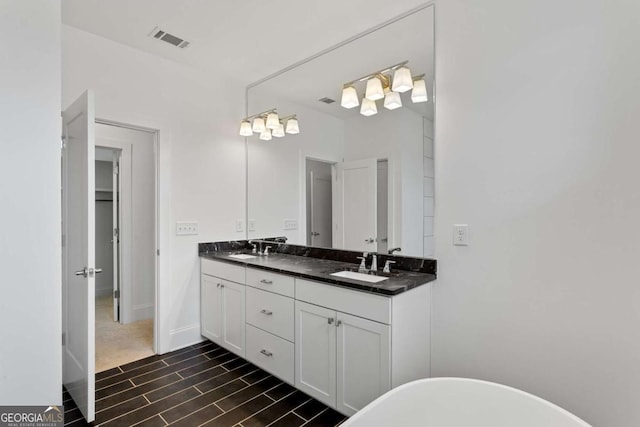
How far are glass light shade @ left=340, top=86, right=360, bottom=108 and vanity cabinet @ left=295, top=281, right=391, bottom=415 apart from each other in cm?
138

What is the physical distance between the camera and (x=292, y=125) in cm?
311

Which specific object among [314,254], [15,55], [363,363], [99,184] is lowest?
[363,363]

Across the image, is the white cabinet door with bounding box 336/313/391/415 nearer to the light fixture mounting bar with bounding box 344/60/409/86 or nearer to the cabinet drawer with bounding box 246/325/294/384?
the cabinet drawer with bounding box 246/325/294/384

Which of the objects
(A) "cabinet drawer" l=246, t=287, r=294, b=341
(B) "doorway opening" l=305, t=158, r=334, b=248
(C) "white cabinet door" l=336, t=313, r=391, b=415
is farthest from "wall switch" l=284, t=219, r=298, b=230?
(C) "white cabinet door" l=336, t=313, r=391, b=415

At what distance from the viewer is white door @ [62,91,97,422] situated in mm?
1865

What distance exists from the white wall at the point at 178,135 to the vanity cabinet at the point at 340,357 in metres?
1.43

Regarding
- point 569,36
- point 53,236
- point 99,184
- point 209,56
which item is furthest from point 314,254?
point 99,184

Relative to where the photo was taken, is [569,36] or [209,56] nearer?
[569,36]

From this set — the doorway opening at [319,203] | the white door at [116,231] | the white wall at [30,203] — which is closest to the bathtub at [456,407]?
the doorway opening at [319,203]

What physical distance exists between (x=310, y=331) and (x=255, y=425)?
0.61 meters

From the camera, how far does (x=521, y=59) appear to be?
68.4 inches

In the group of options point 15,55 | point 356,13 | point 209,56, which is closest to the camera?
point 15,55

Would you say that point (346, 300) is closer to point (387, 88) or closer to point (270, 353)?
point (270, 353)

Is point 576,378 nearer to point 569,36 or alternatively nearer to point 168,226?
point 569,36
